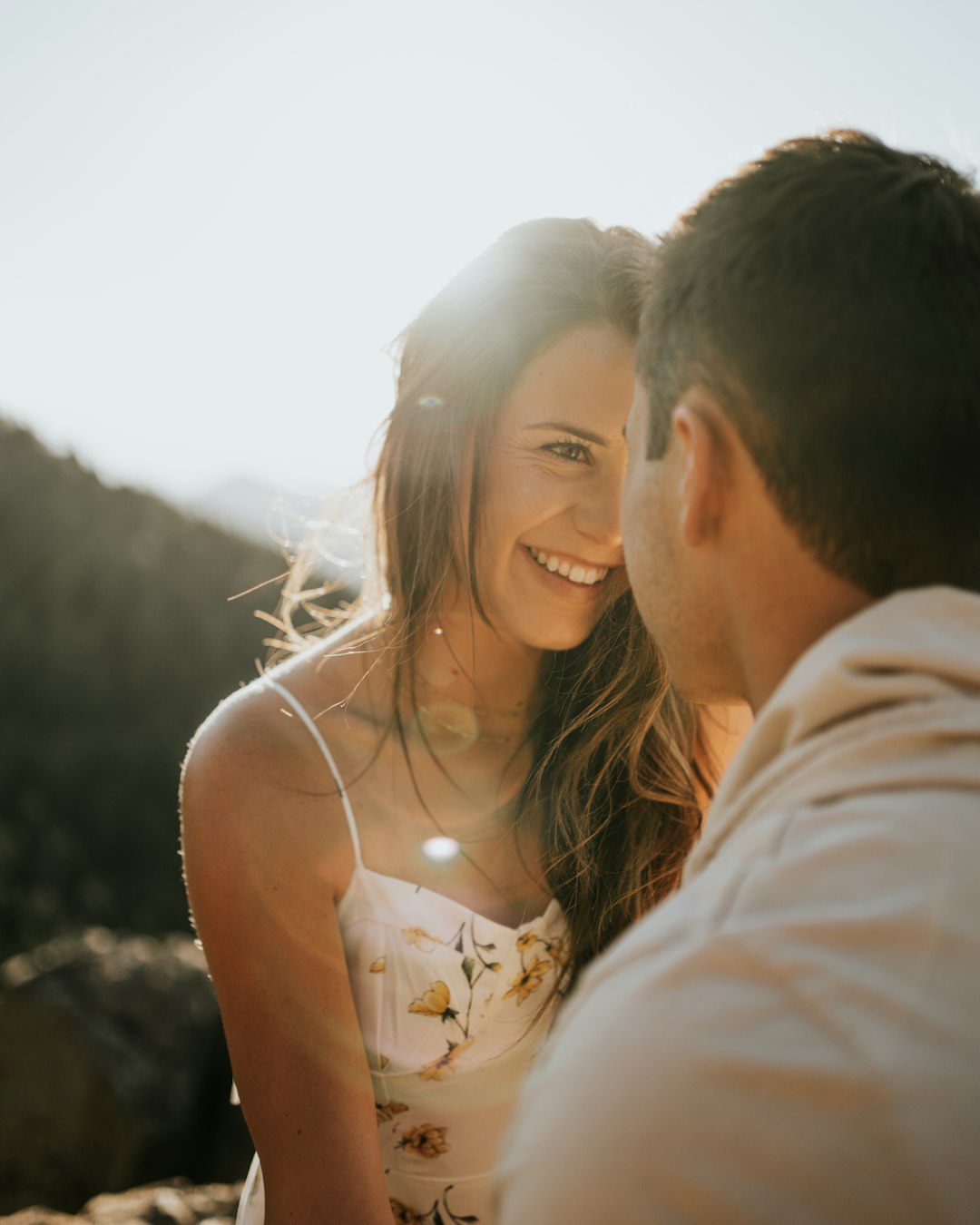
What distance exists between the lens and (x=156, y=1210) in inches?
Result: 113

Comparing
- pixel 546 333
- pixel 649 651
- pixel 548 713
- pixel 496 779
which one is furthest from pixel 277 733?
pixel 546 333

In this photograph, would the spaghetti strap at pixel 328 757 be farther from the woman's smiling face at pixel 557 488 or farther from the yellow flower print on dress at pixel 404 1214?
the yellow flower print on dress at pixel 404 1214

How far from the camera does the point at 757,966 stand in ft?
2.55

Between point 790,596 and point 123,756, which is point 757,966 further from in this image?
point 123,756

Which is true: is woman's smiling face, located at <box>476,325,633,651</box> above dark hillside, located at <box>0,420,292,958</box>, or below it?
above

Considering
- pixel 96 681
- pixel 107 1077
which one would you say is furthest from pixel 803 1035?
pixel 96 681

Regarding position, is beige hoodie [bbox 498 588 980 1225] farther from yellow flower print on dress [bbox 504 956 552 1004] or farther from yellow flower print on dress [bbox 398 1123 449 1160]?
yellow flower print on dress [bbox 398 1123 449 1160]

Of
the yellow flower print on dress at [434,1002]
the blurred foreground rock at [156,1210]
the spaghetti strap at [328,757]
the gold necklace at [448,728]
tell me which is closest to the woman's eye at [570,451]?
the gold necklace at [448,728]

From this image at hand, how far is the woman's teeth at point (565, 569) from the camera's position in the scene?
251 centimetres

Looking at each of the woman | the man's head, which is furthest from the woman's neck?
the man's head

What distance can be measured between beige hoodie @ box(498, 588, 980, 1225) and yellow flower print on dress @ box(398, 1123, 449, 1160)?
5.68 ft

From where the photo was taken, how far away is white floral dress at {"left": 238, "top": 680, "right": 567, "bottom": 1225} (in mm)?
2309

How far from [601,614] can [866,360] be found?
158cm

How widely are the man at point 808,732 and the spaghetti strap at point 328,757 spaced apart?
1.07 meters
